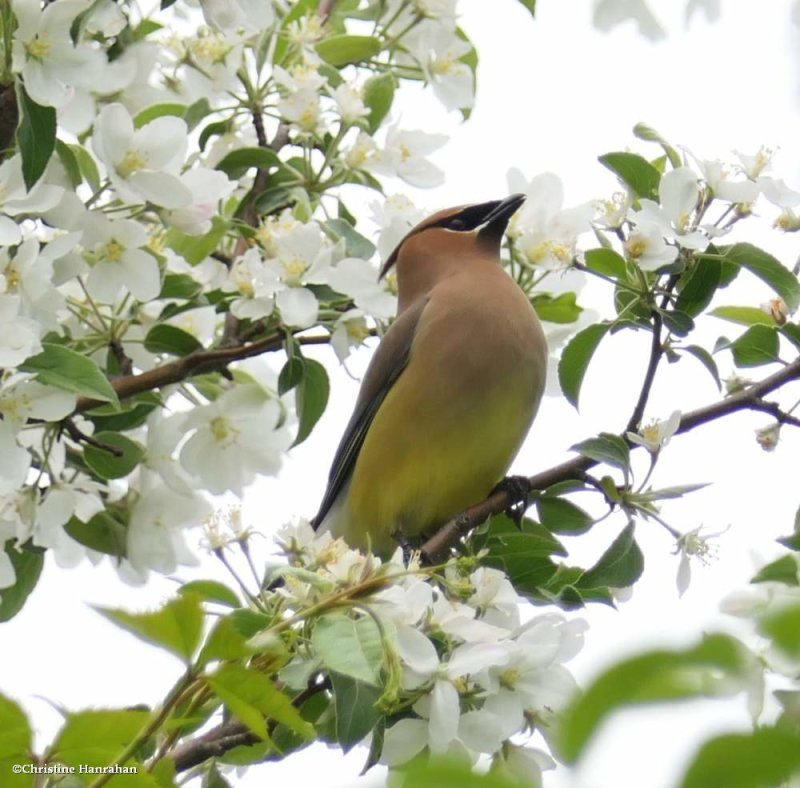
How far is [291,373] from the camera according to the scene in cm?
261

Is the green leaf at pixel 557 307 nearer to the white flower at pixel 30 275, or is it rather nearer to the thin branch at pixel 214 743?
the white flower at pixel 30 275

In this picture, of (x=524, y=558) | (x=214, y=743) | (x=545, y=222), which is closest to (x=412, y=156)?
(x=545, y=222)

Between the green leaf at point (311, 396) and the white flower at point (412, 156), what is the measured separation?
46cm

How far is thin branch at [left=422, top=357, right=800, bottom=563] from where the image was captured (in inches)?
91.2

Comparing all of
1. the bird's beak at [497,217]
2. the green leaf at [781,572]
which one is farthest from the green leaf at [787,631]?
the bird's beak at [497,217]

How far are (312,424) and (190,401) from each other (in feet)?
0.90

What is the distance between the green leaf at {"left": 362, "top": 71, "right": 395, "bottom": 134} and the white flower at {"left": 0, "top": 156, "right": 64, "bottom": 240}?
818 mm

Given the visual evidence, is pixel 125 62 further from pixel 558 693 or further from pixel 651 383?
pixel 558 693

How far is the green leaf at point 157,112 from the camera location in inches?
108

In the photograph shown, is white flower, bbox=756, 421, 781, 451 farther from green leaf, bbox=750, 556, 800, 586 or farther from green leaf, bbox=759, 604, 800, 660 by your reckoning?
green leaf, bbox=759, 604, 800, 660

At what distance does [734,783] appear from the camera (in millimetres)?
457

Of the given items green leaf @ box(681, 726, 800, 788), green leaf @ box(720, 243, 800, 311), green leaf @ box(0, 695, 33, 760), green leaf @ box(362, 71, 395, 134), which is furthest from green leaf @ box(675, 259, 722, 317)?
green leaf @ box(681, 726, 800, 788)

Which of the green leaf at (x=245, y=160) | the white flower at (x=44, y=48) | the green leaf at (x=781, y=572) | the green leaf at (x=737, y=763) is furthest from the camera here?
the green leaf at (x=245, y=160)

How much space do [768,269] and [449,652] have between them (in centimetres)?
96
